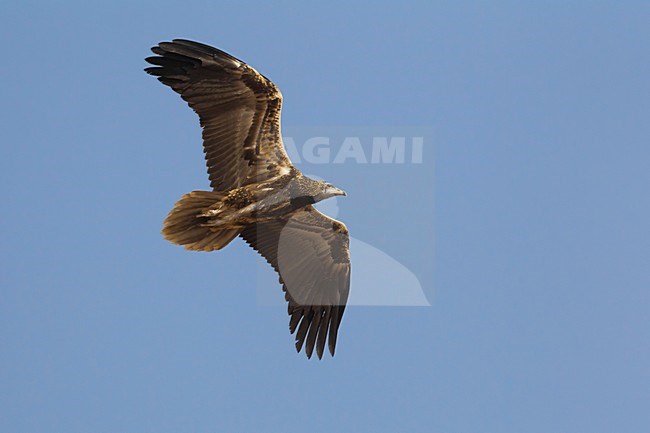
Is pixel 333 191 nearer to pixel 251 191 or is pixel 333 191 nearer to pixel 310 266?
pixel 251 191

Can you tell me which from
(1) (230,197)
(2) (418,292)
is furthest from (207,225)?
(2) (418,292)

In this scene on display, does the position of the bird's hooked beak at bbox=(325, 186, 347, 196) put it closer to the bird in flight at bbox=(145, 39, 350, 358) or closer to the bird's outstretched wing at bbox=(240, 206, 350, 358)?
the bird in flight at bbox=(145, 39, 350, 358)

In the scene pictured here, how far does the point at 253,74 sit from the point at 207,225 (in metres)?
1.70

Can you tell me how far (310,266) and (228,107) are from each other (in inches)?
87.6

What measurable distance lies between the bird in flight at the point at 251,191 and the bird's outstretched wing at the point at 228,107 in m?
0.01

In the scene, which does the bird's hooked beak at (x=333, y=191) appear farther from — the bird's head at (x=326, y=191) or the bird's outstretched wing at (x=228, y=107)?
the bird's outstretched wing at (x=228, y=107)

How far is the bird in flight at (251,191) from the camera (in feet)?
51.7

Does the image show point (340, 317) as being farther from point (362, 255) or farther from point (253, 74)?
point (253, 74)

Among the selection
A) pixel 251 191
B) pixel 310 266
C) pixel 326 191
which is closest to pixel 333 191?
pixel 326 191

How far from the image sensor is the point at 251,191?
52.3 feet

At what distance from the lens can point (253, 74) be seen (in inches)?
618

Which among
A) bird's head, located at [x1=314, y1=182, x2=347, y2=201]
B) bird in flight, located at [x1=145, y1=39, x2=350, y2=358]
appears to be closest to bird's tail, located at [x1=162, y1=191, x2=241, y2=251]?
bird in flight, located at [x1=145, y1=39, x2=350, y2=358]

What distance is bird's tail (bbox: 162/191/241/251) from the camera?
51.5 feet

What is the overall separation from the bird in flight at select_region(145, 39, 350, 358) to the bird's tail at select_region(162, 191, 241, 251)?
0.01 meters
